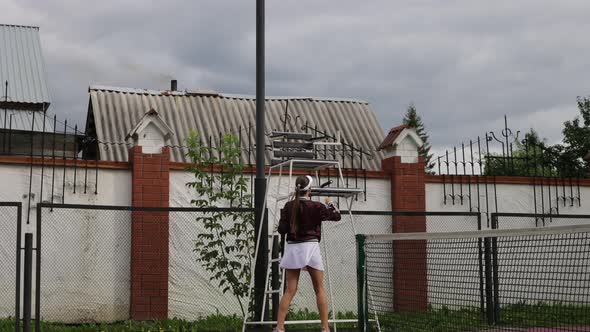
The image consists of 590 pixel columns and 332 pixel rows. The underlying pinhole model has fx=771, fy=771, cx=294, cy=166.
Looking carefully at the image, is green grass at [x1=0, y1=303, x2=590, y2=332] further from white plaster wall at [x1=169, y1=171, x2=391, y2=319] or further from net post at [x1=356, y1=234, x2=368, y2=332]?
white plaster wall at [x1=169, y1=171, x2=391, y2=319]

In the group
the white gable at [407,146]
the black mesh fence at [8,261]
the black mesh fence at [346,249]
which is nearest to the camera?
the black mesh fence at [8,261]

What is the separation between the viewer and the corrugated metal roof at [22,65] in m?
20.0

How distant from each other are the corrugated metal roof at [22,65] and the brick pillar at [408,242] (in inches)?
426

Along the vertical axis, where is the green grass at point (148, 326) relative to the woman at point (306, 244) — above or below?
below

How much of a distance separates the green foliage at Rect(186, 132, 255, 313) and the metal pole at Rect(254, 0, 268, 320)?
0.70 m

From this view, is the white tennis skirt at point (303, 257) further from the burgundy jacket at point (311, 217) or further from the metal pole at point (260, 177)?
the metal pole at point (260, 177)

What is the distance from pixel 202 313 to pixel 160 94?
12384 mm

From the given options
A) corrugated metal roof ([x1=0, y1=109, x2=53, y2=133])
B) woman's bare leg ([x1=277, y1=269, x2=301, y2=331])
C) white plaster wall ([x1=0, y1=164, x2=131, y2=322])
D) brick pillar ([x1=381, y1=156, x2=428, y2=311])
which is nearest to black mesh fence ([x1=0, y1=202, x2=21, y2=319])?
white plaster wall ([x1=0, y1=164, x2=131, y2=322])

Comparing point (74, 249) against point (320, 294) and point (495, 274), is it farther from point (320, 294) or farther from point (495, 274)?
point (495, 274)

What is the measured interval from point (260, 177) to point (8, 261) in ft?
13.3

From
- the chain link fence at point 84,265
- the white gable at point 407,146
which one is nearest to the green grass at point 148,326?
the chain link fence at point 84,265

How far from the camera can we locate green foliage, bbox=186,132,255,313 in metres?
11.0

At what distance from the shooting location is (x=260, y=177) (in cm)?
966

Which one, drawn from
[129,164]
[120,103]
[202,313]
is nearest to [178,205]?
[129,164]
